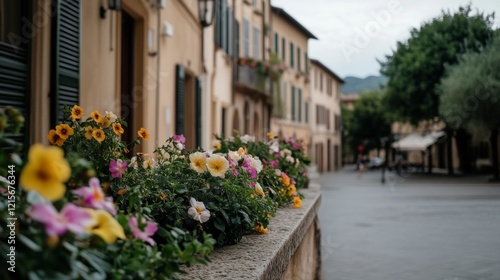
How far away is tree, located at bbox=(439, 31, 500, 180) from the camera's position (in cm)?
2488

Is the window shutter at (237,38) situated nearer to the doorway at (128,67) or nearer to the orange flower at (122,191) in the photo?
the doorway at (128,67)

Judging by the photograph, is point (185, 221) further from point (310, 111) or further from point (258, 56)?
point (310, 111)

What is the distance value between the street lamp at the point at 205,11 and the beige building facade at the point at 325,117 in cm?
3064

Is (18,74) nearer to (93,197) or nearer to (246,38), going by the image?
(93,197)

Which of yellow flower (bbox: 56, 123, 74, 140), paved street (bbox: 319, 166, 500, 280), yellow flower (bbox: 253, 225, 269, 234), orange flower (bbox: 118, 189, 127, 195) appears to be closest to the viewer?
orange flower (bbox: 118, 189, 127, 195)

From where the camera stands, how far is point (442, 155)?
159 ft

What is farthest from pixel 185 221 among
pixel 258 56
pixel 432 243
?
pixel 258 56

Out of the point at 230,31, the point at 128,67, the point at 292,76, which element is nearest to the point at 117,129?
the point at 128,67

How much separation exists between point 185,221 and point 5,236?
1.43 m

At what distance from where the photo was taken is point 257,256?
2541 mm

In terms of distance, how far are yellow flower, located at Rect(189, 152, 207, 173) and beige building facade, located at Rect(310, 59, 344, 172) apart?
129ft

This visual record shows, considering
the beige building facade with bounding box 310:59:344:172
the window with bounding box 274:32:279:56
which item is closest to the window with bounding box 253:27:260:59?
the window with bounding box 274:32:279:56

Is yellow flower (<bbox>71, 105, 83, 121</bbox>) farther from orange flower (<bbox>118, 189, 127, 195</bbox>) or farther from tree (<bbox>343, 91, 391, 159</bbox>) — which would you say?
tree (<bbox>343, 91, 391, 159</bbox>)

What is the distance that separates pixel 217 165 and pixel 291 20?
98.5 feet
